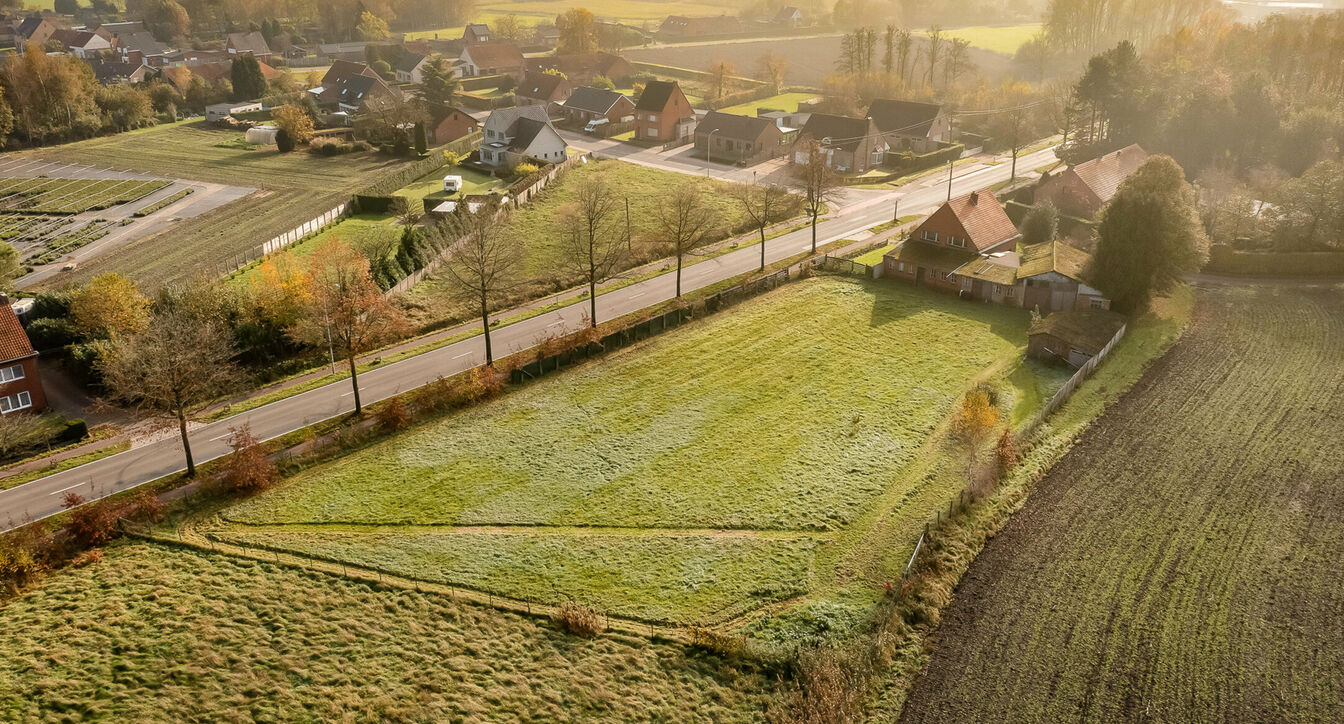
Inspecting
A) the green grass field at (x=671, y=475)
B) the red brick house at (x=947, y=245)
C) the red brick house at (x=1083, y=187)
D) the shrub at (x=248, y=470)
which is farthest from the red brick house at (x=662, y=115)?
the shrub at (x=248, y=470)

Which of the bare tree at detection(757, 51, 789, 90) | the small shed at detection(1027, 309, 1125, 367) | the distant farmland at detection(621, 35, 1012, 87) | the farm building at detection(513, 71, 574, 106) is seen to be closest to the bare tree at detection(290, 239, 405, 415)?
the small shed at detection(1027, 309, 1125, 367)

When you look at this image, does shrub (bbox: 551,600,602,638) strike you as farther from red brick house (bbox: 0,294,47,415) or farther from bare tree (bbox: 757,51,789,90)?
bare tree (bbox: 757,51,789,90)

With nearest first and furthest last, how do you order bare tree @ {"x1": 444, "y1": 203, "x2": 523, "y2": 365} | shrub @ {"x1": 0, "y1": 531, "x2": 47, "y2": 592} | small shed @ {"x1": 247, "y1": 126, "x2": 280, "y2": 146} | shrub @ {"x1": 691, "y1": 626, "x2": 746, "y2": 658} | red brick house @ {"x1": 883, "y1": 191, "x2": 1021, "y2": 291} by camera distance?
shrub @ {"x1": 691, "y1": 626, "x2": 746, "y2": 658} < shrub @ {"x1": 0, "y1": 531, "x2": 47, "y2": 592} < bare tree @ {"x1": 444, "y1": 203, "x2": 523, "y2": 365} < red brick house @ {"x1": 883, "y1": 191, "x2": 1021, "y2": 291} < small shed @ {"x1": 247, "y1": 126, "x2": 280, "y2": 146}

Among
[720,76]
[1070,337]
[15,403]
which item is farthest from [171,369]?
[720,76]

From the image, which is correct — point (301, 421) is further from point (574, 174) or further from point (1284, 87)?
point (1284, 87)

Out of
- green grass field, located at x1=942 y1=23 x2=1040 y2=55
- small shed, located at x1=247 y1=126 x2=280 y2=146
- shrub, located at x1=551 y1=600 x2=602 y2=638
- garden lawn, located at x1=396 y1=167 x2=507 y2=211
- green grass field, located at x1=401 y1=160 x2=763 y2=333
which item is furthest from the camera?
green grass field, located at x1=942 y1=23 x2=1040 y2=55

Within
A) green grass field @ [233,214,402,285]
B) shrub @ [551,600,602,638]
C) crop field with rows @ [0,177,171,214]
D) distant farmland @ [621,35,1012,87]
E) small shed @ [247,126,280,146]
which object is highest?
distant farmland @ [621,35,1012,87]

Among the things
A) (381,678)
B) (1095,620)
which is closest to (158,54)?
(381,678)
